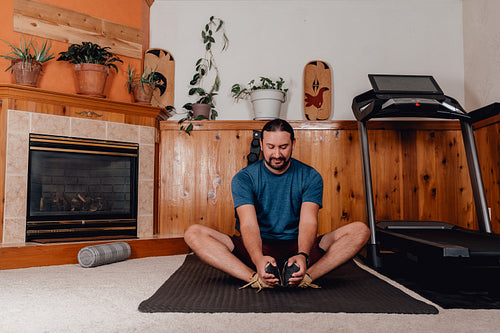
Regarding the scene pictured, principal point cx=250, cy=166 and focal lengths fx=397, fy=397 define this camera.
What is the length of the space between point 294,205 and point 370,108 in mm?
1051

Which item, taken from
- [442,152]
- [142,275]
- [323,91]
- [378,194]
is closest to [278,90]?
[323,91]

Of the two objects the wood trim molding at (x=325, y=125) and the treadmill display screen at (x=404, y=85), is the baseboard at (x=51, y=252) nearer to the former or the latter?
the wood trim molding at (x=325, y=125)

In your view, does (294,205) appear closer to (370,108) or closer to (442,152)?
(370,108)

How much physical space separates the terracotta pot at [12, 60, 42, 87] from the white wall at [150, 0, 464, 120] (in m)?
1.24

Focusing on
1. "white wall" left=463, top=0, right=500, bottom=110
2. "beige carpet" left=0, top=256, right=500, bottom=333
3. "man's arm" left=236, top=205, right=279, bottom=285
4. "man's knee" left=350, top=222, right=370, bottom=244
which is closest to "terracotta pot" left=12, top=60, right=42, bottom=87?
"beige carpet" left=0, top=256, right=500, bottom=333

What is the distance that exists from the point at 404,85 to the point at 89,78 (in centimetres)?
239

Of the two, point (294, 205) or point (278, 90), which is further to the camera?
point (278, 90)

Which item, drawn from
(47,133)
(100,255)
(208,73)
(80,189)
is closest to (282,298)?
(100,255)

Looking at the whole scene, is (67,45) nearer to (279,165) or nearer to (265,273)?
(279,165)

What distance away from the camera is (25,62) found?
2.87 m

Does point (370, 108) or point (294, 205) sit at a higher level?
point (370, 108)

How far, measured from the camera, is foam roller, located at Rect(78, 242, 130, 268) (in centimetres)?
Result: 254

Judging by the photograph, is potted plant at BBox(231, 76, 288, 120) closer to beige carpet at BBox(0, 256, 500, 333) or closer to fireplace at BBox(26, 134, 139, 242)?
fireplace at BBox(26, 134, 139, 242)

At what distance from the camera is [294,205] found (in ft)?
6.86
